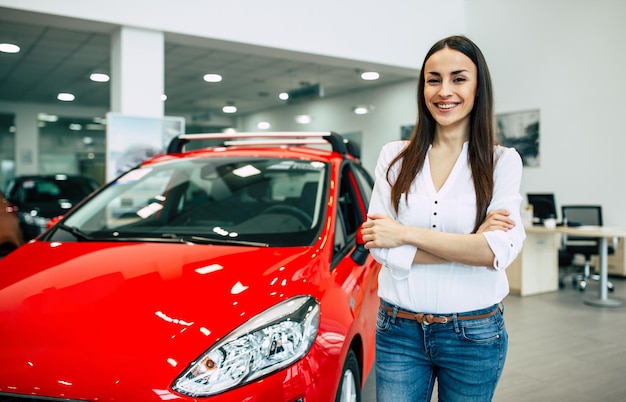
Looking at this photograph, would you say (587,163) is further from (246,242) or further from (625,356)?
(246,242)

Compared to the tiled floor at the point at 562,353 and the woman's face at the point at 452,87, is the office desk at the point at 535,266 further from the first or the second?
the woman's face at the point at 452,87

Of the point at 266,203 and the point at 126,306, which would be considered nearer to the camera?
the point at 126,306

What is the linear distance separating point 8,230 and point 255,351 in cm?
521

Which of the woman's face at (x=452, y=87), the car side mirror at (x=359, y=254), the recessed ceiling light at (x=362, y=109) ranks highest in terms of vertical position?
the recessed ceiling light at (x=362, y=109)

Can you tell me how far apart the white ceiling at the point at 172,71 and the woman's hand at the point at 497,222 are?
19.8 feet

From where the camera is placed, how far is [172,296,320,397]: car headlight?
1.33 meters

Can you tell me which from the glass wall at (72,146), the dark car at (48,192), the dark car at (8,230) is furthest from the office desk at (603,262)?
the glass wall at (72,146)

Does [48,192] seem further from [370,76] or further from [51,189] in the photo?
[370,76]

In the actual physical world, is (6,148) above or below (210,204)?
above

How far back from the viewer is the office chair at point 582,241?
6.59 meters

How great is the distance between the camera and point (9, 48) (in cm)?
865

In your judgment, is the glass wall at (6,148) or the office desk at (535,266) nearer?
the office desk at (535,266)

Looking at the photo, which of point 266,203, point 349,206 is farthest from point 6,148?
point 349,206

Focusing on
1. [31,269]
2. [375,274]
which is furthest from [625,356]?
[31,269]
